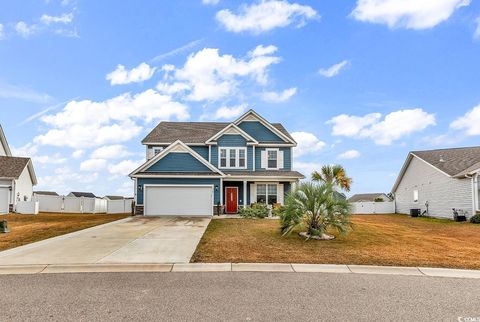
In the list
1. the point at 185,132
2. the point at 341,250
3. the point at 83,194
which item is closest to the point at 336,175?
the point at 185,132

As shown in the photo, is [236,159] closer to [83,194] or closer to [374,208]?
[374,208]

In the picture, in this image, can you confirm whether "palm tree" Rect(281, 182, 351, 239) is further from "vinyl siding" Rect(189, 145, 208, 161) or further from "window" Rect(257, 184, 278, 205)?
"vinyl siding" Rect(189, 145, 208, 161)

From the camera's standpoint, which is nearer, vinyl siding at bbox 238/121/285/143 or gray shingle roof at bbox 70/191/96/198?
vinyl siding at bbox 238/121/285/143

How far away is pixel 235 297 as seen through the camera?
6484 mm

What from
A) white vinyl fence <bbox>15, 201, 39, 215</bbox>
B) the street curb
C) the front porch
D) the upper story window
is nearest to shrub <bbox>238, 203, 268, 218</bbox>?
the front porch

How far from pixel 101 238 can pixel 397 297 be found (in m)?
11.1

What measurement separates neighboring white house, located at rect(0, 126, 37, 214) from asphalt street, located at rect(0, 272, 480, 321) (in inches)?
1034

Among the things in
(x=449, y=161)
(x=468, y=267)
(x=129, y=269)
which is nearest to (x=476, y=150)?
(x=449, y=161)

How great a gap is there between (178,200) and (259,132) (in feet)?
29.2

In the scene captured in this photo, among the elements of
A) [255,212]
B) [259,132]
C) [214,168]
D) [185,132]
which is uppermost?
[185,132]

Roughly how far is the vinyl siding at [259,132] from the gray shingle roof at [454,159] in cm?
1246

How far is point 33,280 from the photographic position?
7855 millimetres

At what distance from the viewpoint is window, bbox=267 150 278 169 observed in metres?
29.9

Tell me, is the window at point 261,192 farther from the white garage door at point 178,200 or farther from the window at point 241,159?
the white garage door at point 178,200
